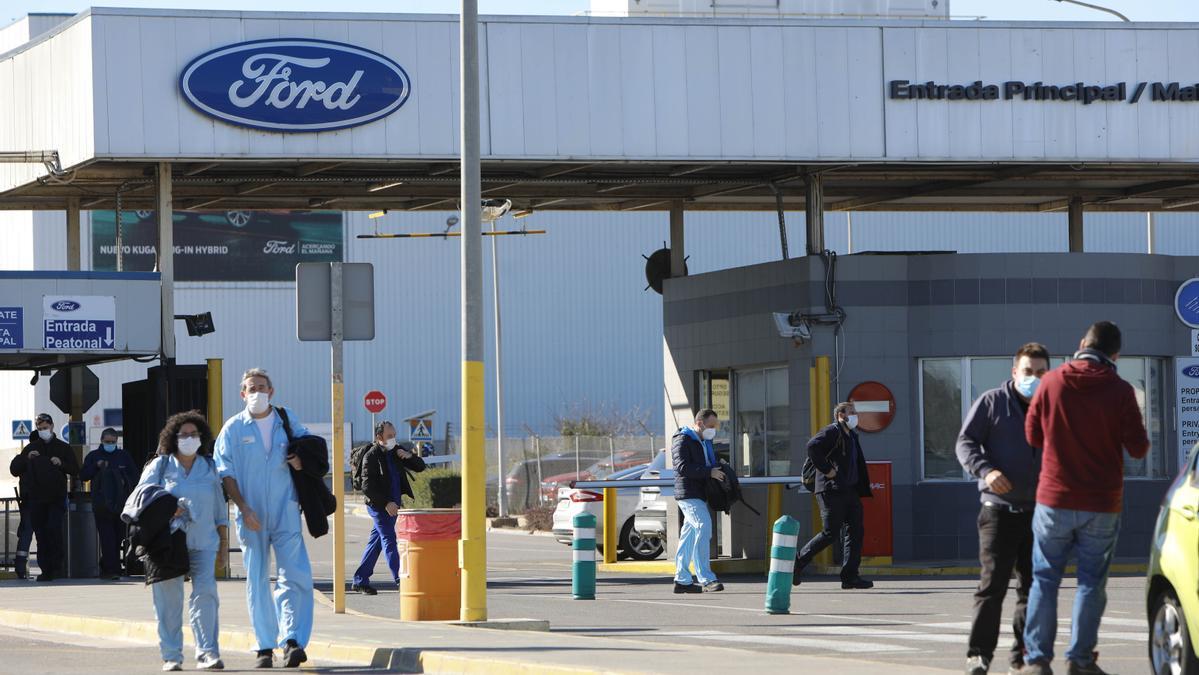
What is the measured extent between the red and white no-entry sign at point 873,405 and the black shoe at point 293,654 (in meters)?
12.0

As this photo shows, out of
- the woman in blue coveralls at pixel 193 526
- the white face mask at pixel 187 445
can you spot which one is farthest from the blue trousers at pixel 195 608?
the white face mask at pixel 187 445

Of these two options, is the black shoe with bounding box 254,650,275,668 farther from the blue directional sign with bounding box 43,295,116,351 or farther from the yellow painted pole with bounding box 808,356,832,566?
the yellow painted pole with bounding box 808,356,832,566

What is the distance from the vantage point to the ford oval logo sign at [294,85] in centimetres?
2078

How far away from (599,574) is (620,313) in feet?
149

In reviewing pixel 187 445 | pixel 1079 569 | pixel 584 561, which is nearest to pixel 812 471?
pixel 584 561

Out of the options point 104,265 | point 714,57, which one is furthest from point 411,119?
point 104,265

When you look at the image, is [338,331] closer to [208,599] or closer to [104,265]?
[208,599]

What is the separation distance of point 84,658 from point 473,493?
10.1 feet

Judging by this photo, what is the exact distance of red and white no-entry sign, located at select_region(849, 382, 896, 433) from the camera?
2291 centimetres

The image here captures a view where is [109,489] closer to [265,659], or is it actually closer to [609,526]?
[609,526]

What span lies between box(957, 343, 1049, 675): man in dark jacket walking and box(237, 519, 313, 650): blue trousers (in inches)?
171

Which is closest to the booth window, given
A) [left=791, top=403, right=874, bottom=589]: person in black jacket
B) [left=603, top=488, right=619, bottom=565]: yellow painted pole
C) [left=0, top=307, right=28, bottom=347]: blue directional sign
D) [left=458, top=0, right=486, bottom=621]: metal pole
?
[left=791, top=403, right=874, bottom=589]: person in black jacket

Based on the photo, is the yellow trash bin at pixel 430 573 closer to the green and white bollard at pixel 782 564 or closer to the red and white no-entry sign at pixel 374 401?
the green and white bollard at pixel 782 564

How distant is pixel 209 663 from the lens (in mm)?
12281
